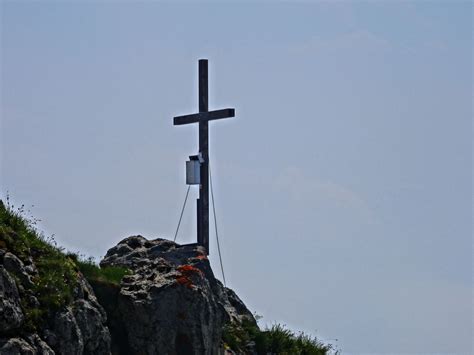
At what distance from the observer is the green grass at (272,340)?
906 inches

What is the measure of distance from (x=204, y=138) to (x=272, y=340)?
16.7ft

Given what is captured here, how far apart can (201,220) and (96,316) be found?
655cm

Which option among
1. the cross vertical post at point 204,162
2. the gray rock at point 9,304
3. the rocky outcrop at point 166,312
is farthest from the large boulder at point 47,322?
the cross vertical post at point 204,162

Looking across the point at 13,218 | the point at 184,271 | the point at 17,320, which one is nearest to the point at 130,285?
the point at 184,271

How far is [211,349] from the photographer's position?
20.8 m

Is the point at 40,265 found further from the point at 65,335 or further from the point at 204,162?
the point at 204,162

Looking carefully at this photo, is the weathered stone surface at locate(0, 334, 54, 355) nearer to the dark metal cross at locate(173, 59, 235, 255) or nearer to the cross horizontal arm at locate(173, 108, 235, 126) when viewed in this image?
the dark metal cross at locate(173, 59, 235, 255)

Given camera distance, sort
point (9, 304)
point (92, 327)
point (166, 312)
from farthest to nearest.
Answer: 1. point (166, 312)
2. point (92, 327)
3. point (9, 304)

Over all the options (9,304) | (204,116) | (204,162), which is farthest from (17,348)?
(204,116)

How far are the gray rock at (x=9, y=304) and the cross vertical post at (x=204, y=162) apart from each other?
8.24m

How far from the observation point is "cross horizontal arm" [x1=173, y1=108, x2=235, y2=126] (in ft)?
82.6

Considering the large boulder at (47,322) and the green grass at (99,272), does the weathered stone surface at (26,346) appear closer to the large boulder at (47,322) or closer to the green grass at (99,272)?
the large boulder at (47,322)

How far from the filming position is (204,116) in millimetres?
25562

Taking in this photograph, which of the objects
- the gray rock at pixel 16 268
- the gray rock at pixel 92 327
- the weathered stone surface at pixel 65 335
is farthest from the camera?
the gray rock at pixel 92 327
